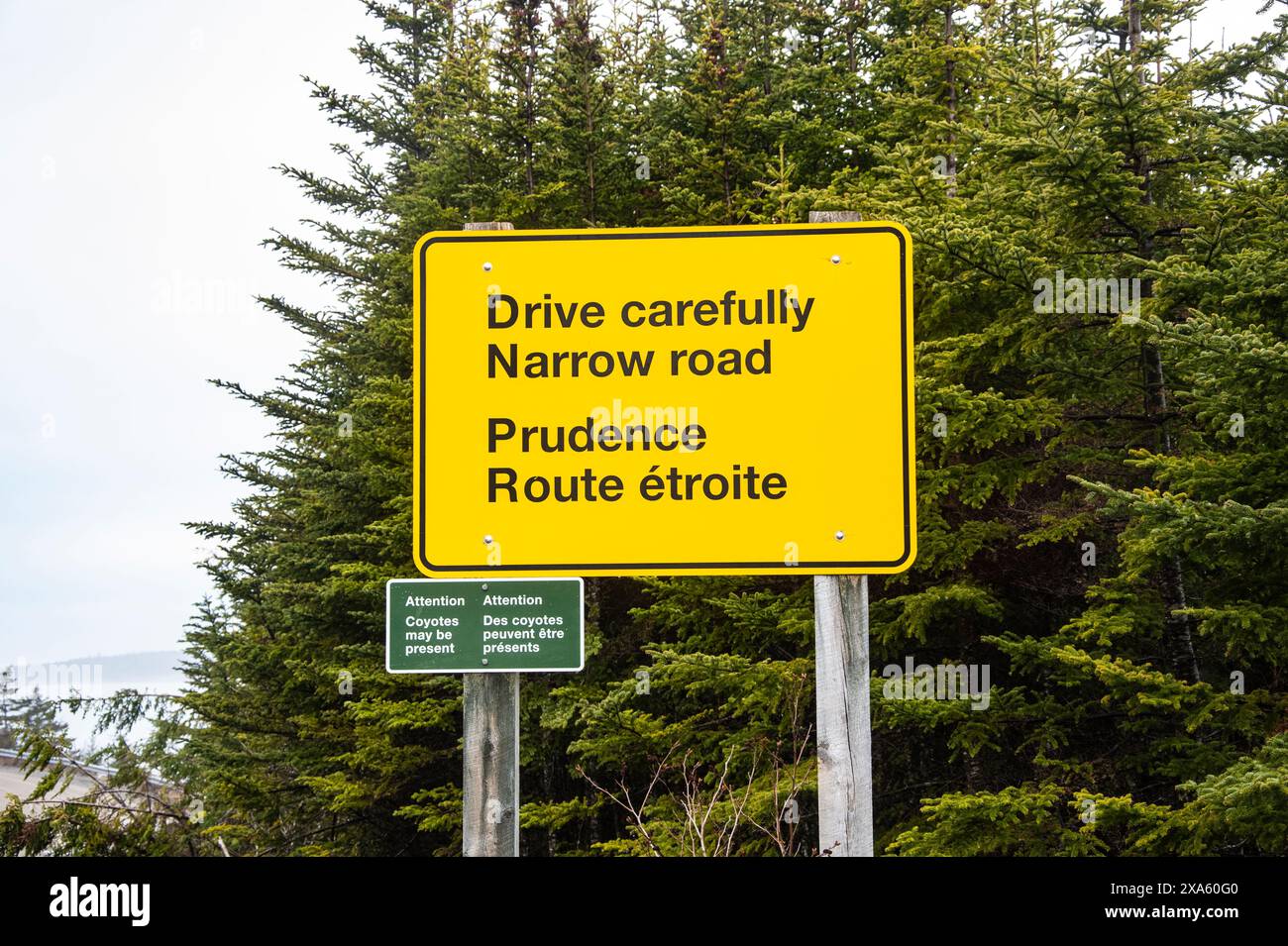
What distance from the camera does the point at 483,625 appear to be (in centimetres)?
362

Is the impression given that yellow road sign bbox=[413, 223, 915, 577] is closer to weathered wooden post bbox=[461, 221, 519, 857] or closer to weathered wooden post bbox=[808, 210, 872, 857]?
weathered wooden post bbox=[808, 210, 872, 857]

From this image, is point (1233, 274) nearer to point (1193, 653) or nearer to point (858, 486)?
point (1193, 653)

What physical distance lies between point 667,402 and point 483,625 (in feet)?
3.16

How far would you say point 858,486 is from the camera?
357 cm

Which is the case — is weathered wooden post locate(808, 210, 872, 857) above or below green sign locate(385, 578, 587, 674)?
below

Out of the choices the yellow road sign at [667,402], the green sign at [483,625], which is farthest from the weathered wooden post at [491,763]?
the yellow road sign at [667,402]

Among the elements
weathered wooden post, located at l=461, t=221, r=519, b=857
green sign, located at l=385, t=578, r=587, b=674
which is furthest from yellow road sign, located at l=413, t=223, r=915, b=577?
weathered wooden post, located at l=461, t=221, r=519, b=857

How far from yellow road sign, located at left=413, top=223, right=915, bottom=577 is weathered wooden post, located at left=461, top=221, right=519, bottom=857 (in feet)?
Answer: 1.32

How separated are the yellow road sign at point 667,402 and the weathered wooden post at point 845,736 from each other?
23 cm

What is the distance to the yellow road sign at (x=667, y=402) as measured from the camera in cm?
358

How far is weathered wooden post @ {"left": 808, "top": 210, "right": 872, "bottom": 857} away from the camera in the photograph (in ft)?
11.4

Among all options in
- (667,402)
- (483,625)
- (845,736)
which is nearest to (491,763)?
(483,625)

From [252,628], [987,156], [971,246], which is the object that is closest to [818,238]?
[971,246]

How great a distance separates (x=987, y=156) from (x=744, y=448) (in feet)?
29.5
